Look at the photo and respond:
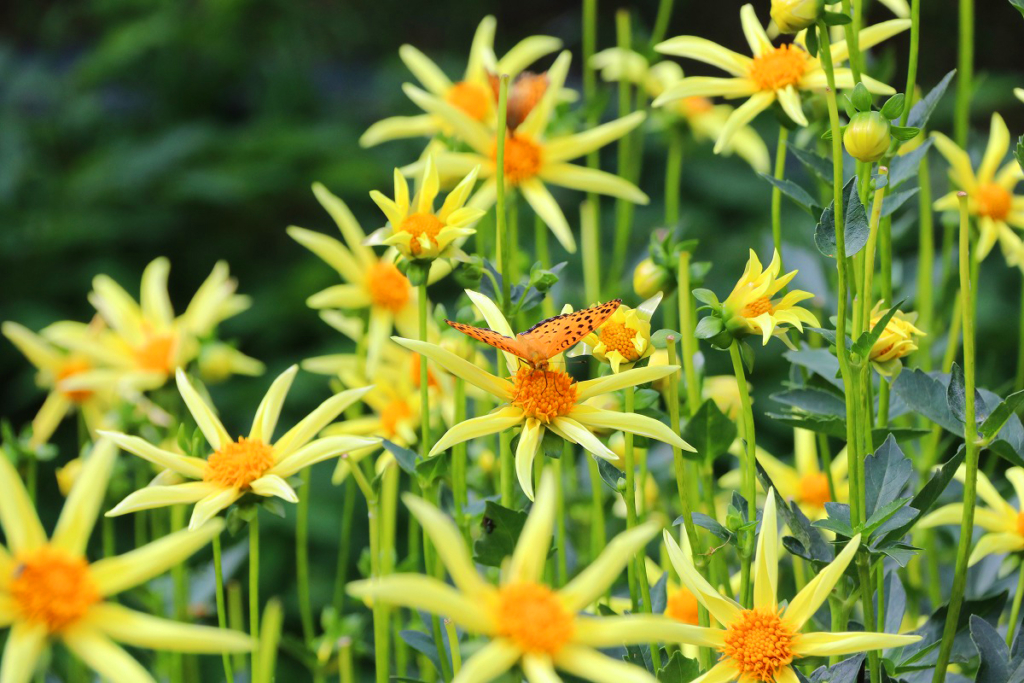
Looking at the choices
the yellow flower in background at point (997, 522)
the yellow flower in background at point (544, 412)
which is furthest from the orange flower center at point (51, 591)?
the yellow flower in background at point (997, 522)

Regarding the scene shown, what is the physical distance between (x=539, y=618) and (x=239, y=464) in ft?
0.48

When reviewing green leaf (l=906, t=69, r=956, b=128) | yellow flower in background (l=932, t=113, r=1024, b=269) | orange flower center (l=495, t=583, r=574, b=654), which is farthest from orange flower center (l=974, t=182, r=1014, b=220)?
orange flower center (l=495, t=583, r=574, b=654)

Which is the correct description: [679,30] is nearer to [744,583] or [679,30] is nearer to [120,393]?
[120,393]

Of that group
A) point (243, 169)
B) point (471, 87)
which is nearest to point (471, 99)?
point (471, 87)

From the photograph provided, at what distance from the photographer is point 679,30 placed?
5.71 ft

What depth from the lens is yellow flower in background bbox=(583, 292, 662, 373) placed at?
357 mm

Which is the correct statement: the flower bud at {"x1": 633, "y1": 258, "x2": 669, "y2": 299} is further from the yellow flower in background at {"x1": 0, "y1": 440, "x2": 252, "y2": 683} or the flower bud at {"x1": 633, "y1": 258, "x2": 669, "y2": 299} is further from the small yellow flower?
the yellow flower in background at {"x1": 0, "y1": 440, "x2": 252, "y2": 683}

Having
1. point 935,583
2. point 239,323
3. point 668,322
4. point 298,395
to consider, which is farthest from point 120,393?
point 239,323

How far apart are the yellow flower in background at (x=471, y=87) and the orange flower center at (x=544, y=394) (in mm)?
216

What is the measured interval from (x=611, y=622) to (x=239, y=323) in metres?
1.01

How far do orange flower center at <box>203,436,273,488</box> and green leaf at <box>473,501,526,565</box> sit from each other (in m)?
0.08

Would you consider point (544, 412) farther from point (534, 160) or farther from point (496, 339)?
point (534, 160)

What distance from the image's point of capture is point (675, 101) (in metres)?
0.70

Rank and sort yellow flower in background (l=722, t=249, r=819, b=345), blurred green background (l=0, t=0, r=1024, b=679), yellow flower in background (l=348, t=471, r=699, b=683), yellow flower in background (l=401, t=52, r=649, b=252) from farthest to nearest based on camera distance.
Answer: blurred green background (l=0, t=0, r=1024, b=679) → yellow flower in background (l=401, t=52, r=649, b=252) → yellow flower in background (l=722, t=249, r=819, b=345) → yellow flower in background (l=348, t=471, r=699, b=683)
